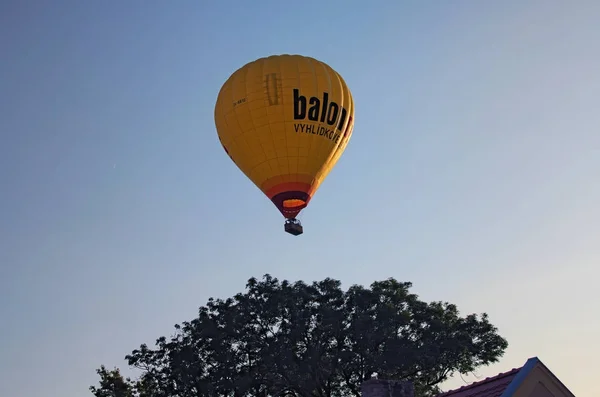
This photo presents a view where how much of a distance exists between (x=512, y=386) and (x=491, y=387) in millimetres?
738

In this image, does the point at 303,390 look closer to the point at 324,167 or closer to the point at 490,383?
the point at 324,167

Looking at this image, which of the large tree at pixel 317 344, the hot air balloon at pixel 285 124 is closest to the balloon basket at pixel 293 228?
the hot air balloon at pixel 285 124

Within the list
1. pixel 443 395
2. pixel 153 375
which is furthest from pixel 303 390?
pixel 443 395

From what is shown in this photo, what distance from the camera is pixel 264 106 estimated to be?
3297 centimetres

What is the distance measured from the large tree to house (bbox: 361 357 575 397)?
90.4 feet

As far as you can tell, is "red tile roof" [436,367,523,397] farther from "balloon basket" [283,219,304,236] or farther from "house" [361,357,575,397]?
"balloon basket" [283,219,304,236]

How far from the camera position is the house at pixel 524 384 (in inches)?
603

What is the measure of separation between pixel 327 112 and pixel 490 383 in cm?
1951


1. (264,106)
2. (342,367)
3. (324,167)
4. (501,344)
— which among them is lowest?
(501,344)

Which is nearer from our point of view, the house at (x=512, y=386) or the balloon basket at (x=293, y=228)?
the house at (x=512, y=386)

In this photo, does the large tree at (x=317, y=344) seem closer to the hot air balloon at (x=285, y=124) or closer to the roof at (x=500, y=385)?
the hot air balloon at (x=285, y=124)

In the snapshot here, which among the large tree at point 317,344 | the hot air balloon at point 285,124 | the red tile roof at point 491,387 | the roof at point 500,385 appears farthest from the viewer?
the large tree at point 317,344

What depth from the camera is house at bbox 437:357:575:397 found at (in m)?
15.3

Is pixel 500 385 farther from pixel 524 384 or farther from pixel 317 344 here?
pixel 317 344
